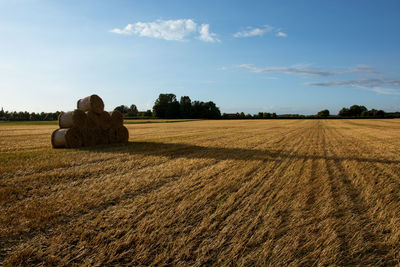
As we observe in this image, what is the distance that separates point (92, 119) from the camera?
11484mm

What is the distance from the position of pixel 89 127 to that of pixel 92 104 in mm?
1129

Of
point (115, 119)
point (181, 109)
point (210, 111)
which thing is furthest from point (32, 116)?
point (115, 119)

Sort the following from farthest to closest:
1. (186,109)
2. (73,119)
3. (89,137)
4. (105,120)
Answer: (186,109) → (105,120) → (89,137) → (73,119)

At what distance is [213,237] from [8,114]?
13172 centimetres

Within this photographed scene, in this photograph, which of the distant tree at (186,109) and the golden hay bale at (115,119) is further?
the distant tree at (186,109)

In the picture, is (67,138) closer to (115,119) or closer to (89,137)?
(89,137)

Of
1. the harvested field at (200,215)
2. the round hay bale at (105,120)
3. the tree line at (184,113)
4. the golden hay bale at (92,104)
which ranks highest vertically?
the tree line at (184,113)

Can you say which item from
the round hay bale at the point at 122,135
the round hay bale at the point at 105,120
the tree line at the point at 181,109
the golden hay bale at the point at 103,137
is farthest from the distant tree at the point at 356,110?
the golden hay bale at the point at 103,137

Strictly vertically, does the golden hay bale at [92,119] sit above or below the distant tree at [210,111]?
below

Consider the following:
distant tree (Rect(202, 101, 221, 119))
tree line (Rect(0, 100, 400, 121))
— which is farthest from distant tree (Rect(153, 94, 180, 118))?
distant tree (Rect(202, 101, 221, 119))

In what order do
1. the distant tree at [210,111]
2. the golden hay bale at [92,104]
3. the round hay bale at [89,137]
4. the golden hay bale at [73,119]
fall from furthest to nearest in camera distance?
the distant tree at [210,111] → the golden hay bale at [92,104] → the round hay bale at [89,137] → the golden hay bale at [73,119]

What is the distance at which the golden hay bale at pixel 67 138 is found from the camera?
1032cm

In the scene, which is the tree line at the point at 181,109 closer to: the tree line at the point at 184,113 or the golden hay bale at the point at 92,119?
the tree line at the point at 184,113

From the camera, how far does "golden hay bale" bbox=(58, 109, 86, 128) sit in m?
10.7
